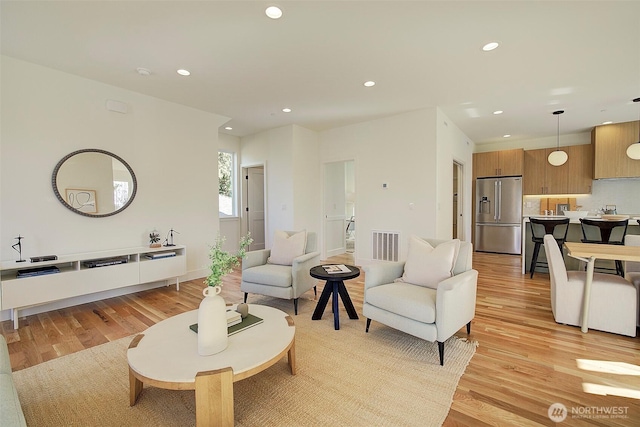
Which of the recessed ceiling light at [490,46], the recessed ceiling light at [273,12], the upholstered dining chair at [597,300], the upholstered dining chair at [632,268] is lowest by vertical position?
the upholstered dining chair at [597,300]

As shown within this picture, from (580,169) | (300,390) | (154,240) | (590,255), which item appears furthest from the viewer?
(580,169)

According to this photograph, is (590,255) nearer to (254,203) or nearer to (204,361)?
(204,361)

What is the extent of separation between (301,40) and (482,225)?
6.39 m

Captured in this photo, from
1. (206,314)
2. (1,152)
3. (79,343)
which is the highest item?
(1,152)

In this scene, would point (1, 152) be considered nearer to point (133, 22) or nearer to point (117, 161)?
point (117, 161)

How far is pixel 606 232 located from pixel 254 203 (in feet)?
20.7

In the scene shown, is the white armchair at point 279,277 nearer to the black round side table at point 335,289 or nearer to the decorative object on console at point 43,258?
the black round side table at point 335,289

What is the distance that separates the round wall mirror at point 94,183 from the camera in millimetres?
3387

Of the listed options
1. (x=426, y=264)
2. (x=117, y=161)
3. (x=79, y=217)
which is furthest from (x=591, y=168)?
(x=79, y=217)

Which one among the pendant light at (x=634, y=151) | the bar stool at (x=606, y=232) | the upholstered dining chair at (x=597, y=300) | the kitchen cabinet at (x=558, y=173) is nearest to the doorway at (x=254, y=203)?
the upholstered dining chair at (x=597, y=300)

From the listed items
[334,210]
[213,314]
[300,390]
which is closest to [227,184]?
[334,210]

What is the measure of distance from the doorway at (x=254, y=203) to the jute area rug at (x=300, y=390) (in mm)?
4372

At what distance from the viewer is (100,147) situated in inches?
145

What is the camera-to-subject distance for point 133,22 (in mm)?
2420
